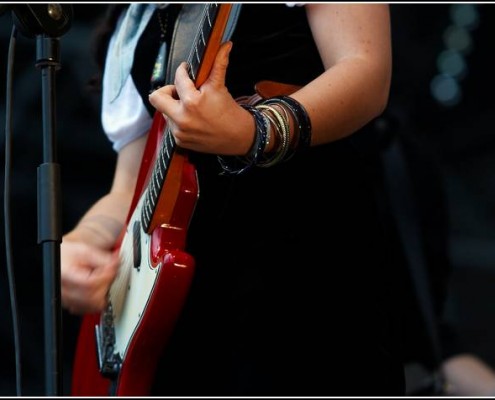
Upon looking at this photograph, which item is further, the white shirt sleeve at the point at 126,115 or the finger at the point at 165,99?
the white shirt sleeve at the point at 126,115

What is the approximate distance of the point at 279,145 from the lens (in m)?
0.90

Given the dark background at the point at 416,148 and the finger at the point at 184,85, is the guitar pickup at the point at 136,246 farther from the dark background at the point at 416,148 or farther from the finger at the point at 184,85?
the dark background at the point at 416,148

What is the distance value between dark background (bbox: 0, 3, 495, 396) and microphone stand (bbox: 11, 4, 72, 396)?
84 centimetres

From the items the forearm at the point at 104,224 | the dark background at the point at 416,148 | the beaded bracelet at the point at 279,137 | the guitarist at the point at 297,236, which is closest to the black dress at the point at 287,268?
the guitarist at the point at 297,236

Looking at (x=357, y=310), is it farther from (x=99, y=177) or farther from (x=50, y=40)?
(x=99, y=177)

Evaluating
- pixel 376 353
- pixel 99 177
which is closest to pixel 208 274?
pixel 376 353

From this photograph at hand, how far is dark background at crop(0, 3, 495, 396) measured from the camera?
2.14 metres

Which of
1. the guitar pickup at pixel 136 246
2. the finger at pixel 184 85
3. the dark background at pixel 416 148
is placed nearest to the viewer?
the finger at pixel 184 85

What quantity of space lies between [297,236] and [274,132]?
5.9 inches

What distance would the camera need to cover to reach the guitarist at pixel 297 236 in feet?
3.21

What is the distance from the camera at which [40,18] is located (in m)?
0.98

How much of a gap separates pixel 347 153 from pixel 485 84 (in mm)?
1755

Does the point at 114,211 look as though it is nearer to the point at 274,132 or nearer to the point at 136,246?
the point at 136,246

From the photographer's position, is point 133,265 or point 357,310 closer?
point 357,310
